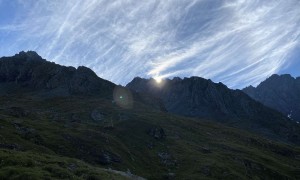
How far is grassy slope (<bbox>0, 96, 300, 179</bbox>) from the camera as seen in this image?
84188 mm

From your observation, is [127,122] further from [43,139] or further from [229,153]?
[43,139]

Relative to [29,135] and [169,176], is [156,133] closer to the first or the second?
[169,176]

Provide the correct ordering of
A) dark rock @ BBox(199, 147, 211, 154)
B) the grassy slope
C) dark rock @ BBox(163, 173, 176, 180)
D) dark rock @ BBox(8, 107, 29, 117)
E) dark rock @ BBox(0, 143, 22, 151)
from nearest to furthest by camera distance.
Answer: dark rock @ BBox(0, 143, 22, 151)
the grassy slope
dark rock @ BBox(163, 173, 176, 180)
dark rock @ BBox(8, 107, 29, 117)
dark rock @ BBox(199, 147, 211, 154)

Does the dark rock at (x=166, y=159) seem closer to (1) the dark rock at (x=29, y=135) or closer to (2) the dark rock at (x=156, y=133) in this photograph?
(2) the dark rock at (x=156, y=133)

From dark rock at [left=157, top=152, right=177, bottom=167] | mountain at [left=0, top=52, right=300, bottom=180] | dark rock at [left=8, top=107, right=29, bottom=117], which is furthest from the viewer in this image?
dark rock at [left=8, top=107, right=29, bottom=117]

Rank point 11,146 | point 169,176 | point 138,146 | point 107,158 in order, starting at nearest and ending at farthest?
1. point 11,146
2. point 107,158
3. point 169,176
4. point 138,146

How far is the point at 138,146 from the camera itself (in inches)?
4508

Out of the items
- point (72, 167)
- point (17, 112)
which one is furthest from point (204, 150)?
point (72, 167)

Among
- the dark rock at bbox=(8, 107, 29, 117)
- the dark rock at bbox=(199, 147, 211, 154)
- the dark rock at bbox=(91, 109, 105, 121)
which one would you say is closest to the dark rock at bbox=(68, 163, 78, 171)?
the dark rock at bbox=(8, 107, 29, 117)

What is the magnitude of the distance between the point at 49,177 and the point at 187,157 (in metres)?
82.8

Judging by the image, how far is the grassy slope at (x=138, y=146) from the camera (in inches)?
3314

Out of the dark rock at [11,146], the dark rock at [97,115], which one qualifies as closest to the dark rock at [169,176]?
the dark rock at [11,146]

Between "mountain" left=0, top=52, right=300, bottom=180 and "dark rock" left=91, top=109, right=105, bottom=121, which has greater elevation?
"dark rock" left=91, top=109, right=105, bottom=121

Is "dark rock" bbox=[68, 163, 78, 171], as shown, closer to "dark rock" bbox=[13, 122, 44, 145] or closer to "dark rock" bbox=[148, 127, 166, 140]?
"dark rock" bbox=[13, 122, 44, 145]
